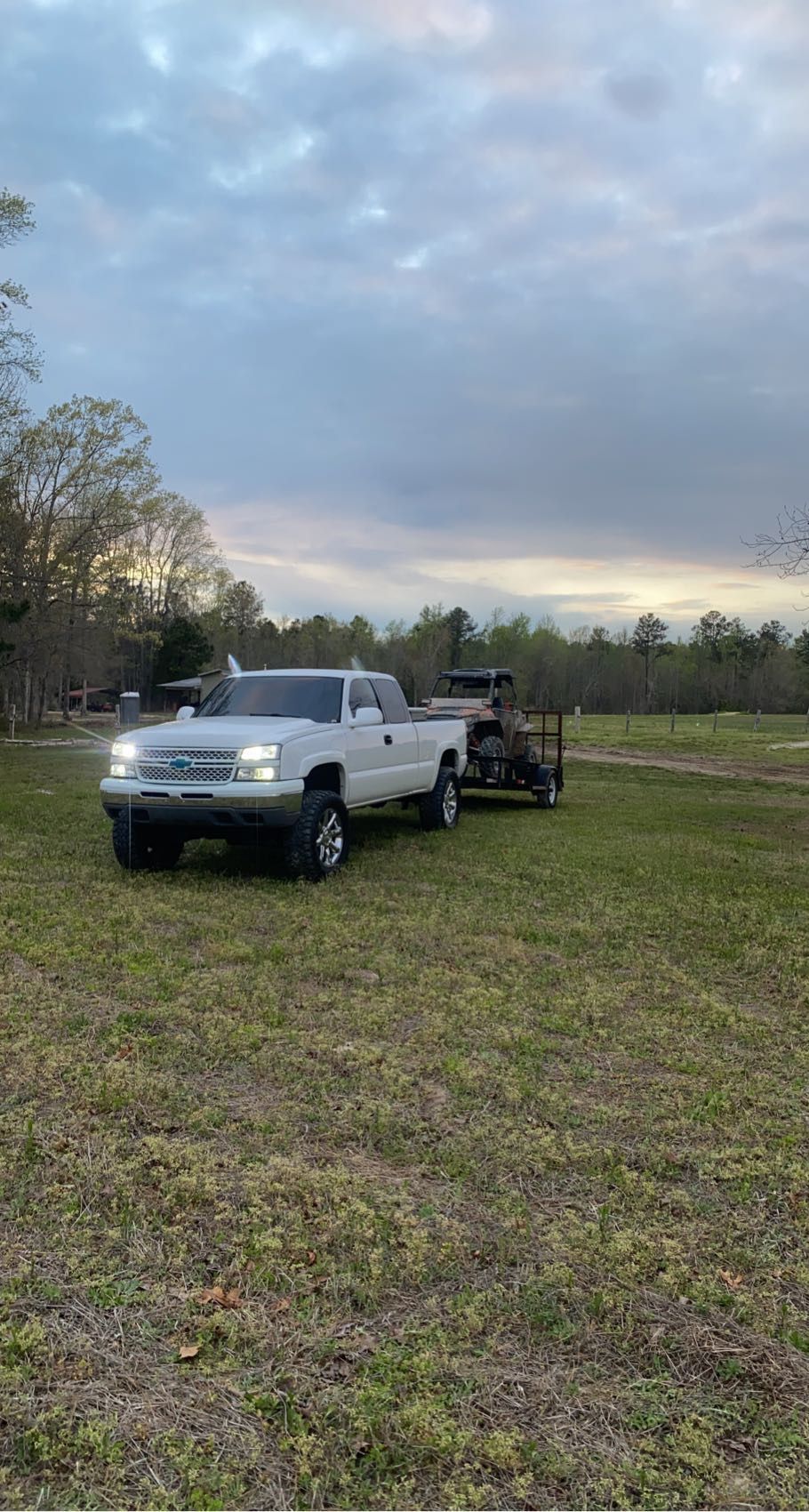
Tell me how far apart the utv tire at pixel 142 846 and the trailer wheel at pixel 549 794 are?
22.2 feet

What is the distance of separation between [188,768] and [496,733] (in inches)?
270

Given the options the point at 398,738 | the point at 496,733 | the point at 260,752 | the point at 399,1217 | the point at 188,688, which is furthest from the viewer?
the point at 188,688

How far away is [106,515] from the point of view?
113 feet

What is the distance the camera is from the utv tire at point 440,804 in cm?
1059

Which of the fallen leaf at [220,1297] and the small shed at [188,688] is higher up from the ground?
the small shed at [188,688]

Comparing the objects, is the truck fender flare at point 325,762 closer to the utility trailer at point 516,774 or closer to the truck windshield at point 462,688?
the utility trailer at point 516,774

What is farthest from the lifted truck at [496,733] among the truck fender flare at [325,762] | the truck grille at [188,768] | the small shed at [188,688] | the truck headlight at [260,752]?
the small shed at [188,688]

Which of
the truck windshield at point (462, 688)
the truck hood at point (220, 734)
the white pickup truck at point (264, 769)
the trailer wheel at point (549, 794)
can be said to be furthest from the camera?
the truck windshield at point (462, 688)

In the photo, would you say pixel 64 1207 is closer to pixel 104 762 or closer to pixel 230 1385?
pixel 230 1385

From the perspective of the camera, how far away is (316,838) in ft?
24.8

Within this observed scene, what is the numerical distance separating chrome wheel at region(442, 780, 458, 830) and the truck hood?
3047 millimetres

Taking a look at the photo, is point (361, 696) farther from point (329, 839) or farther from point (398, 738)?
point (329, 839)

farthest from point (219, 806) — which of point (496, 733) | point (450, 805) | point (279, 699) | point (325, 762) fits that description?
point (496, 733)

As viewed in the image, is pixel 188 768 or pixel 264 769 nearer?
pixel 264 769
